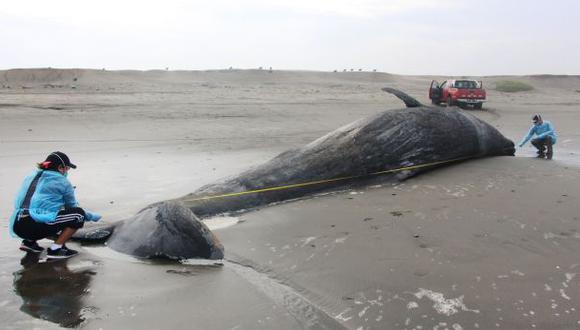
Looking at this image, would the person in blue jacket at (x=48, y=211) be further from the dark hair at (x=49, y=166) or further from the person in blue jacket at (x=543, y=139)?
the person in blue jacket at (x=543, y=139)

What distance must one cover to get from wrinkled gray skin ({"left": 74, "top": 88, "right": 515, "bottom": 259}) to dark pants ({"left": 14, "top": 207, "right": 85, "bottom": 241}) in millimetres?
270

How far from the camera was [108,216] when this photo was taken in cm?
594

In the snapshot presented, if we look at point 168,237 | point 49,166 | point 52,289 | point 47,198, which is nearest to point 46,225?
point 47,198

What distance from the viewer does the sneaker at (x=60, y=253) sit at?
4469 mm

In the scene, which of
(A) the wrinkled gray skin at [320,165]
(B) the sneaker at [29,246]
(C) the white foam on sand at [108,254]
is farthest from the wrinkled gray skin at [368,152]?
(B) the sneaker at [29,246]

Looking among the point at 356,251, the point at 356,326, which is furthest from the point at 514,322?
the point at 356,251

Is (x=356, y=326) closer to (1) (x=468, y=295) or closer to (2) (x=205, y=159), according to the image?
(1) (x=468, y=295)

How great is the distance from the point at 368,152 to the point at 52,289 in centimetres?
453

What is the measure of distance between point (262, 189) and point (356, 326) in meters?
3.21

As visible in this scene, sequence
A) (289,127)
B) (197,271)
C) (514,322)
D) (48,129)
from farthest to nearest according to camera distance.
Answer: (289,127), (48,129), (197,271), (514,322)

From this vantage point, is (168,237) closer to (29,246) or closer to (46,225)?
(46,225)

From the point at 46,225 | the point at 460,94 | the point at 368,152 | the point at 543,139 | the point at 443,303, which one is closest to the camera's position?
the point at 443,303

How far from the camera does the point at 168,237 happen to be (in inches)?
178

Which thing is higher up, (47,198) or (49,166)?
(49,166)
